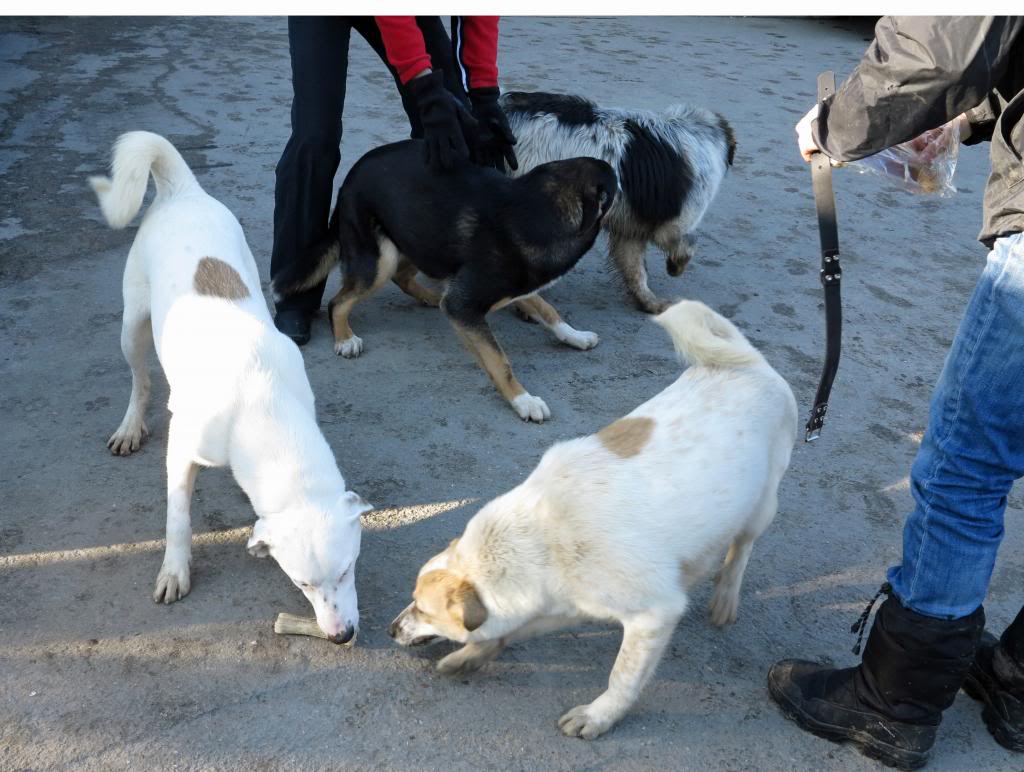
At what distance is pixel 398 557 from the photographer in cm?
251

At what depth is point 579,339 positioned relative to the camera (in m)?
3.63

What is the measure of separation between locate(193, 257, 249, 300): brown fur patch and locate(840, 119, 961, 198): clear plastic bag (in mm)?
1698

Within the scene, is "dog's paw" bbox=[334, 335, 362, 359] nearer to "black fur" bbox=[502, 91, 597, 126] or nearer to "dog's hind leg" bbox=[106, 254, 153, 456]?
"dog's hind leg" bbox=[106, 254, 153, 456]

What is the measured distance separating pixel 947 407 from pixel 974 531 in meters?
0.26

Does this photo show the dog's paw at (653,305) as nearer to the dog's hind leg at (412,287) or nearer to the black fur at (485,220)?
the black fur at (485,220)

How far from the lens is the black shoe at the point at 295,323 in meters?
3.52

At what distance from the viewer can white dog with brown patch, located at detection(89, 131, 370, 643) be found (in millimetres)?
2078

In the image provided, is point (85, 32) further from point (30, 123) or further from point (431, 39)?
point (431, 39)

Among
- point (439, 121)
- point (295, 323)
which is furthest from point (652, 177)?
point (295, 323)

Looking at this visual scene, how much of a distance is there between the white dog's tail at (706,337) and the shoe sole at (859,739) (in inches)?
31.5

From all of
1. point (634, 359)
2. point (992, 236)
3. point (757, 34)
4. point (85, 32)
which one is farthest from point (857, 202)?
point (85, 32)

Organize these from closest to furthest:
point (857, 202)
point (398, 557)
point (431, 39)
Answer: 1. point (398, 557)
2. point (431, 39)
3. point (857, 202)

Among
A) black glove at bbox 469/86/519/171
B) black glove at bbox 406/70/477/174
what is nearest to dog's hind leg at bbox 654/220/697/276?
black glove at bbox 469/86/519/171

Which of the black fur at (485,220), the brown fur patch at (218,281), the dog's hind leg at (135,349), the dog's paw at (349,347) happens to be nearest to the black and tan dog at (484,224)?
the black fur at (485,220)
